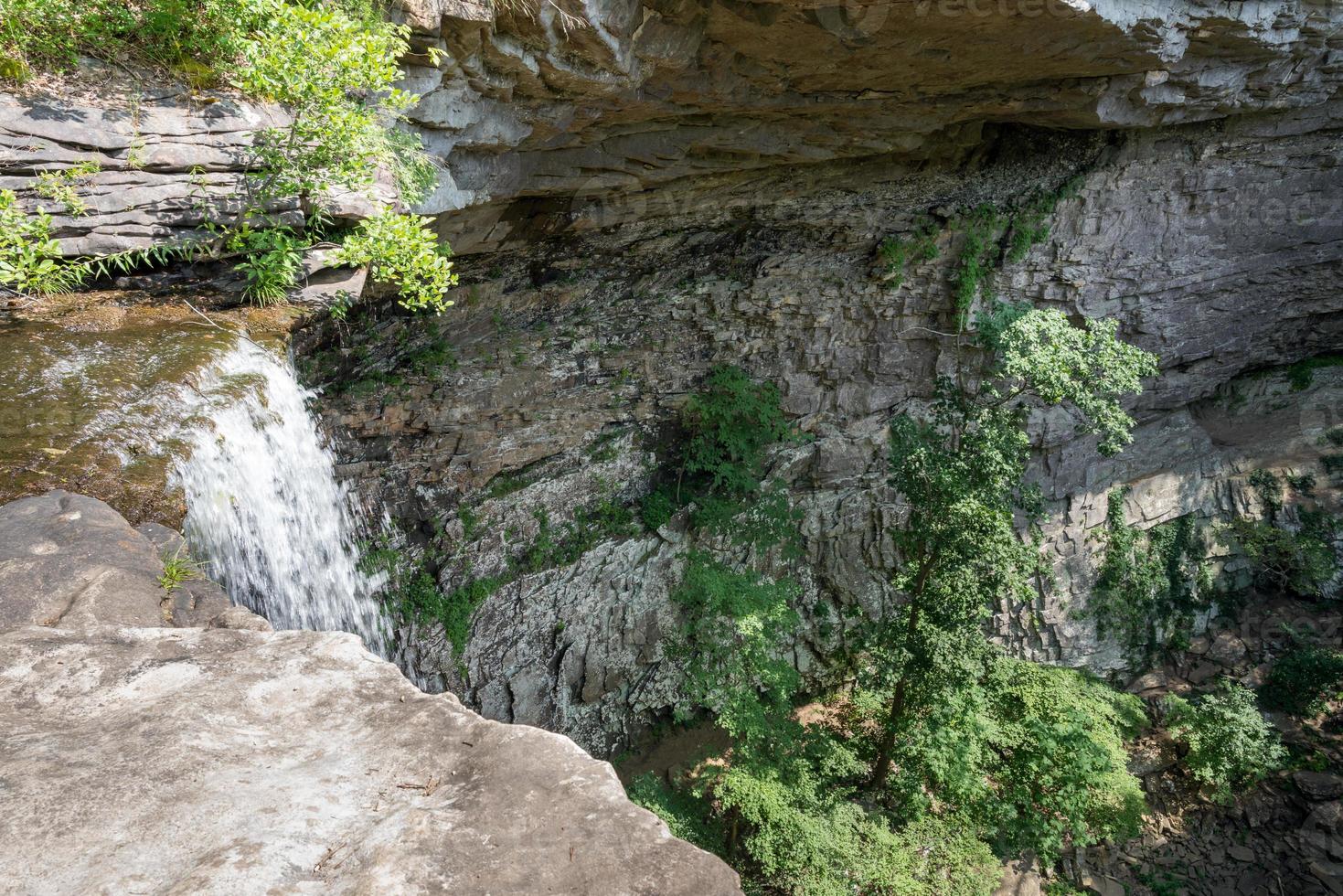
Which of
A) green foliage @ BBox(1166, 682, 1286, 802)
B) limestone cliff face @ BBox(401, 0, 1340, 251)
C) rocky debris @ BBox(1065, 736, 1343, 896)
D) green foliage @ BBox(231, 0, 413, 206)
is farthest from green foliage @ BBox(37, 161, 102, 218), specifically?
green foliage @ BBox(1166, 682, 1286, 802)

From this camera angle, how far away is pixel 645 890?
1.95m

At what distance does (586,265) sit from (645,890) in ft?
33.4

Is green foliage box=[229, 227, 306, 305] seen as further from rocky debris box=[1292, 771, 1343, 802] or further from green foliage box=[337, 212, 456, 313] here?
rocky debris box=[1292, 771, 1343, 802]

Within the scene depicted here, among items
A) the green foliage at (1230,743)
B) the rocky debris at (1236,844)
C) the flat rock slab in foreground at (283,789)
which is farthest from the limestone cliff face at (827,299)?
the flat rock slab in foreground at (283,789)

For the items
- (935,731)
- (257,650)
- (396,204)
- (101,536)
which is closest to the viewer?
(257,650)

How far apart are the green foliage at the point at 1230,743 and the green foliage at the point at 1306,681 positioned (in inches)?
32.2

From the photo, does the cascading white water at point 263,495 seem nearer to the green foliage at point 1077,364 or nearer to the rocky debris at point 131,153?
the rocky debris at point 131,153

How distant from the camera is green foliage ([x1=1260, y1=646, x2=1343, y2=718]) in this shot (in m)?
10.8

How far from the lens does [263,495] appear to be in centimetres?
512

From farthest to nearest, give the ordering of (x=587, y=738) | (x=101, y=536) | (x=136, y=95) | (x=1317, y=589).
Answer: (x=1317, y=589), (x=587, y=738), (x=136, y=95), (x=101, y=536)

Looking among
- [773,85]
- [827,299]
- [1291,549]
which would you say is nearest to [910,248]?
[827,299]

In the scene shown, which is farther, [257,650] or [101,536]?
[101,536]

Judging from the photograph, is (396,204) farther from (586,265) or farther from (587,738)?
(587,738)

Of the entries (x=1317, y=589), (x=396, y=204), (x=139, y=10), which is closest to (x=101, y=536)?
(x=396, y=204)
